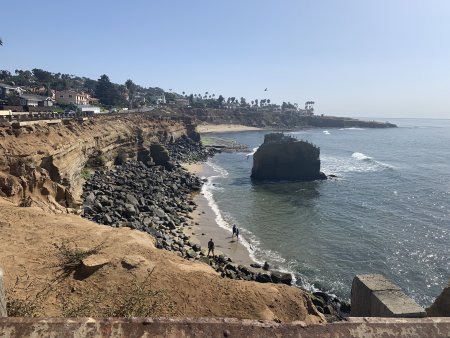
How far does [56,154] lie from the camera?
87.0 ft

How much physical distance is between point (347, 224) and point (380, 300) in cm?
2572

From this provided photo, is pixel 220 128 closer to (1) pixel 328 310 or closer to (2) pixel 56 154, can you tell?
(2) pixel 56 154

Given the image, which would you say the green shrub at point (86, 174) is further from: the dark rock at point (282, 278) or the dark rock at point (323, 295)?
the dark rock at point (323, 295)

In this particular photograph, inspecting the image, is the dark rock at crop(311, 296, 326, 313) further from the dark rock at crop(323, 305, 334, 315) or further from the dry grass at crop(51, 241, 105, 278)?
the dry grass at crop(51, 241, 105, 278)

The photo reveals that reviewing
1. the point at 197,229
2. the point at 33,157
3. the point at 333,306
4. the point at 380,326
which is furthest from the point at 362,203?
the point at 380,326

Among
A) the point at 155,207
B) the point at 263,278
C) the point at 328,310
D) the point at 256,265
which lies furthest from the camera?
the point at 155,207

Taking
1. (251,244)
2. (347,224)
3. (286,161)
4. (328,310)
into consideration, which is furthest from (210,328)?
(286,161)

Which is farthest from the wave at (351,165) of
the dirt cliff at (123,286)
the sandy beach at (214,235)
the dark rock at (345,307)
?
the dirt cliff at (123,286)

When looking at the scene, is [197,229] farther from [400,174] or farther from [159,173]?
[400,174]

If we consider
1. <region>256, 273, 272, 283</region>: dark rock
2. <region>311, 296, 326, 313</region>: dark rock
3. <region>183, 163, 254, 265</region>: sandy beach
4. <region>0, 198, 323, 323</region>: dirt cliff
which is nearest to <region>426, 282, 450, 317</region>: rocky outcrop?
<region>0, 198, 323, 323</region>: dirt cliff

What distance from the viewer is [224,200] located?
39.1 m

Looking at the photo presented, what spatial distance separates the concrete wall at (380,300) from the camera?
21.5ft

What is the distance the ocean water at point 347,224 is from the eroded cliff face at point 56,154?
1262 centimetres

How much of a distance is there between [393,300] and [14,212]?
1412cm
